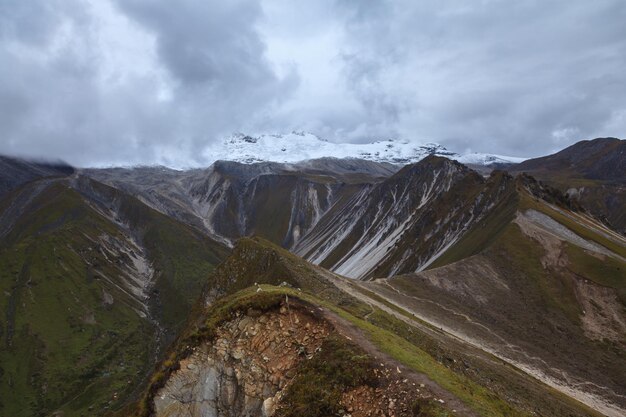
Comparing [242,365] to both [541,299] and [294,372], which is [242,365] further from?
[541,299]

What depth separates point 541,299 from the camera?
80562mm

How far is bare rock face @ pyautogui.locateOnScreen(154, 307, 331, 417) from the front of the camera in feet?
72.0

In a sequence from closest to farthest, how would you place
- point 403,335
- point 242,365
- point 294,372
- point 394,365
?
1. point 394,365
2. point 294,372
3. point 242,365
4. point 403,335

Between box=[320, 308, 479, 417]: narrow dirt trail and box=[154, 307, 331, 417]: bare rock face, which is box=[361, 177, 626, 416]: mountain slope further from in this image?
box=[154, 307, 331, 417]: bare rock face

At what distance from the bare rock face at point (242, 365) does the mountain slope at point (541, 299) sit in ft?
149

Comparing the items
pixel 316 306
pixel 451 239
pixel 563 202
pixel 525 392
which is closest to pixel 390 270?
pixel 451 239

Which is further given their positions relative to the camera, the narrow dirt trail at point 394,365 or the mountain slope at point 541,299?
the mountain slope at point 541,299

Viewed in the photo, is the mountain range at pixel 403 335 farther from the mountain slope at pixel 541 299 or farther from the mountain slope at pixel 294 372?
the mountain slope at pixel 541 299

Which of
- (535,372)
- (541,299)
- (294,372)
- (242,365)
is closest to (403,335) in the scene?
(242,365)

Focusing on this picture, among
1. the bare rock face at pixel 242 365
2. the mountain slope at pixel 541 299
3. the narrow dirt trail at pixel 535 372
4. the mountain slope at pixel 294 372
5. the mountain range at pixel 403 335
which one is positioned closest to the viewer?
the mountain slope at pixel 294 372

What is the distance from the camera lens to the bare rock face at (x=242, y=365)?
21.9 m

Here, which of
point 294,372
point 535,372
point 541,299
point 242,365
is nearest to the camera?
point 294,372

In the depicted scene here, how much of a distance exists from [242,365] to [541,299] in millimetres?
72981

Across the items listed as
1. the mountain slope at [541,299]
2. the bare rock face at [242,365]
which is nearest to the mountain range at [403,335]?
the bare rock face at [242,365]
